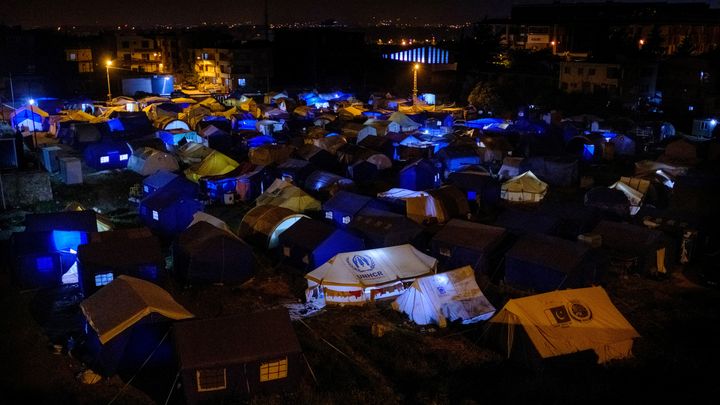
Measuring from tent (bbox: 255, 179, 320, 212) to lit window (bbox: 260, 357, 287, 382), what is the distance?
8987 mm

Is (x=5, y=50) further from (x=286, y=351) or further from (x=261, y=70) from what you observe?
(x=286, y=351)

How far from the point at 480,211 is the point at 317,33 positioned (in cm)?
5072

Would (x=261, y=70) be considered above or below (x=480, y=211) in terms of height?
above

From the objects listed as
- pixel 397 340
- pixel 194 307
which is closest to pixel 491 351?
pixel 397 340

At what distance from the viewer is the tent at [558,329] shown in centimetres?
1027

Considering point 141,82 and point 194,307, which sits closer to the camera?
point 194,307

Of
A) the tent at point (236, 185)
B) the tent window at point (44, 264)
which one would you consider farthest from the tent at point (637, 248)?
the tent window at point (44, 264)

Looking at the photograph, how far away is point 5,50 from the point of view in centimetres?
4712

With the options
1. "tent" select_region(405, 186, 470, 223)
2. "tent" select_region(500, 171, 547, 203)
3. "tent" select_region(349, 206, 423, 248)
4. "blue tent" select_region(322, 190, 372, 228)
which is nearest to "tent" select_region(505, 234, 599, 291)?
"tent" select_region(349, 206, 423, 248)

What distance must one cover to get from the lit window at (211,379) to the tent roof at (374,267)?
3991 mm

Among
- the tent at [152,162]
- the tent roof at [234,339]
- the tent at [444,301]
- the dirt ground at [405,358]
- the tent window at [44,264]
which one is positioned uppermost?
the tent at [152,162]

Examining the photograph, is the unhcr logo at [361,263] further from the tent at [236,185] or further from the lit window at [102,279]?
the tent at [236,185]

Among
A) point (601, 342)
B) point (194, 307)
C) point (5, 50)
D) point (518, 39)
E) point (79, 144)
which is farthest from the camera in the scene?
point (518, 39)

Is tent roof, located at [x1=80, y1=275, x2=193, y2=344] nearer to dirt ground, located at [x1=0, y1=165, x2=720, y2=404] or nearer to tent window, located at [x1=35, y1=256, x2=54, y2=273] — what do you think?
dirt ground, located at [x1=0, y1=165, x2=720, y2=404]
